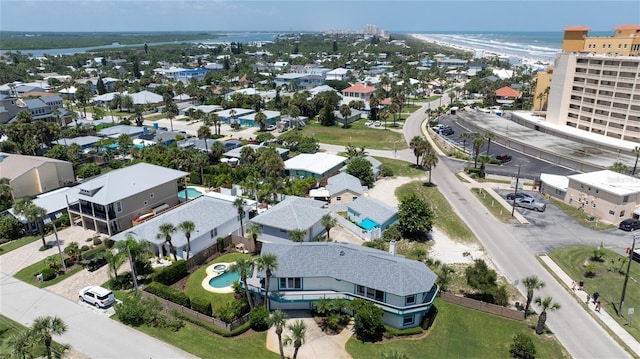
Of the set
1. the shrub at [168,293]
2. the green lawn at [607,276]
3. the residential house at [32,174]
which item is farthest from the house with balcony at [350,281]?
the residential house at [32,174]

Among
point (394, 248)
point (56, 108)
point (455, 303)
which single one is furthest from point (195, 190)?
point (56, 108)

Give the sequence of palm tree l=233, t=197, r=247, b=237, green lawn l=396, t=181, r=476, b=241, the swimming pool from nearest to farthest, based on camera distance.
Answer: palm tree l=233, t=197, r=247, b=237
green lawn l=396, t=181, r=476, b=241
the swimming pool

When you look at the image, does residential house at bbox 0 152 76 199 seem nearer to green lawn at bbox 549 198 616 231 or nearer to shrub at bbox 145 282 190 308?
shrub at bbox 145 282 190 308

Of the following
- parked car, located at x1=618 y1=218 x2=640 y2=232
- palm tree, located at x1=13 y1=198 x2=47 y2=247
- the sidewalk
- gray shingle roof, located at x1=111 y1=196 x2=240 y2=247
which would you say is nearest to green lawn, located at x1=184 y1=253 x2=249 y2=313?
gray shingle roof, located at x1=111 y1=196 x2=240 y2=247

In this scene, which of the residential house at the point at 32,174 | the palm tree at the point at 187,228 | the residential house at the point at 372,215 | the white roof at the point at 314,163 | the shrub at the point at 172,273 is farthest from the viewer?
the white roof at the point at 314,163

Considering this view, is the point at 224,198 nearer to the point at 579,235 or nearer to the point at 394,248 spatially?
the point at 394,248

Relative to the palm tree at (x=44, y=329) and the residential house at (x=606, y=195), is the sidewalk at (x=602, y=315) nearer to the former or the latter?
the residential house at (x=606, y=195)

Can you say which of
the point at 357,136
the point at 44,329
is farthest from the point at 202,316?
the point at 357,136
